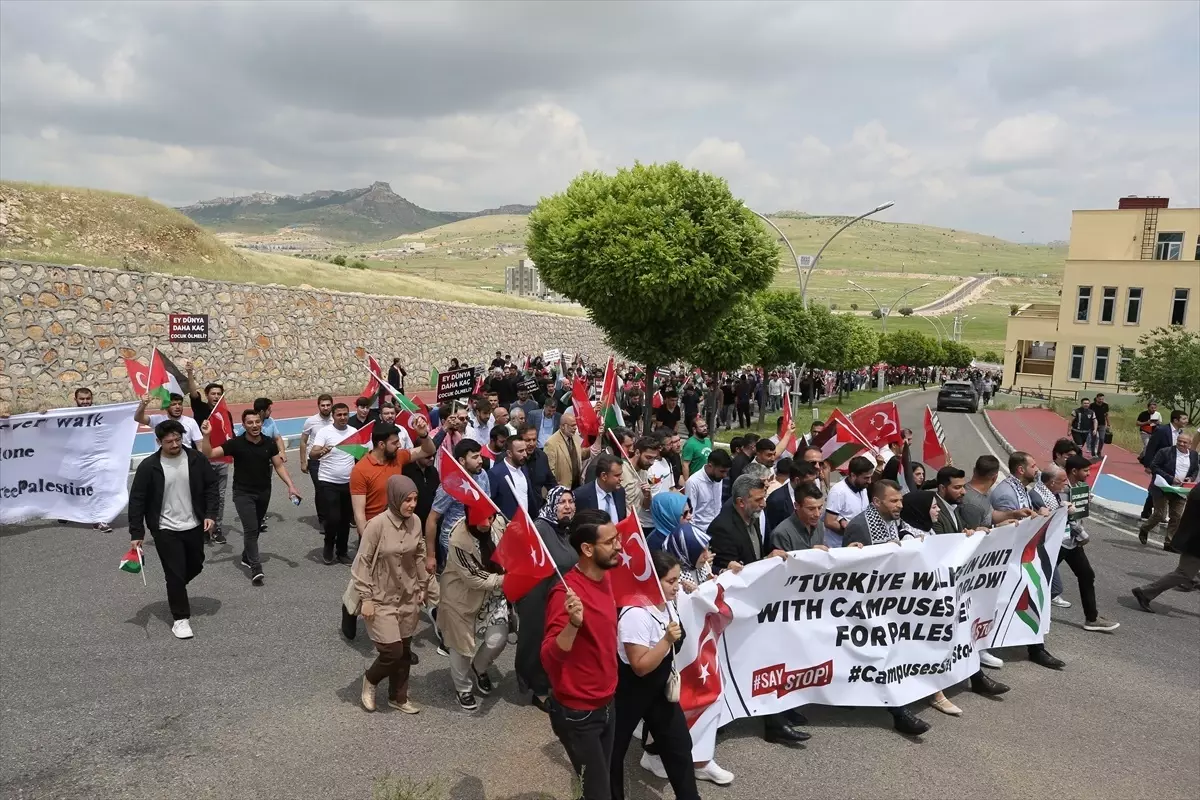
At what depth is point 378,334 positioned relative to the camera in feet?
101

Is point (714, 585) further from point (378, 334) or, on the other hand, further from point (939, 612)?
point (378, 334)

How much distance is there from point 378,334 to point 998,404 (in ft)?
117

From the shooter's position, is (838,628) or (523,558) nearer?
(523,558)

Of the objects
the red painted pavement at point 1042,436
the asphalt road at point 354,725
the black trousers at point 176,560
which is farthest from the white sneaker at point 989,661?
the red painted pavement at point 1042,436

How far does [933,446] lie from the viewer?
33.7 ft

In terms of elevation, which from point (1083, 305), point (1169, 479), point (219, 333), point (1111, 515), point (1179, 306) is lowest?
point (1111, 515)

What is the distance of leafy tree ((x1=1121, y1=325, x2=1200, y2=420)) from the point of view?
82.2 ft

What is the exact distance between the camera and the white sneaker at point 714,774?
5.09m

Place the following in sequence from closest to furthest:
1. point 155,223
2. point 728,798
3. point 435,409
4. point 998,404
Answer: point 728,798
point 435,409
point 155,223
point 998,404

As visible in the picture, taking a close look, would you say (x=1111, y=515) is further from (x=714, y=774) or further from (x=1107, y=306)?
(x=1107, y=306)

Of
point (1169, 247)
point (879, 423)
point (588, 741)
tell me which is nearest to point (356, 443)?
point (588, 741)

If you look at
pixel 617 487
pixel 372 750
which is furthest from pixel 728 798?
pixel 617 487

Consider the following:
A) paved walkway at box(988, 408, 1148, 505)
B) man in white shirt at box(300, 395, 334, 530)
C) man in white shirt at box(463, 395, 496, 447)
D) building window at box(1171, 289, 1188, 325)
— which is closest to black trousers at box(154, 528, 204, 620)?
man in white shirt at box(300, 395, 334, 530)

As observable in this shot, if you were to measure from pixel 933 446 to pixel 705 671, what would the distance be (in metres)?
6.11
